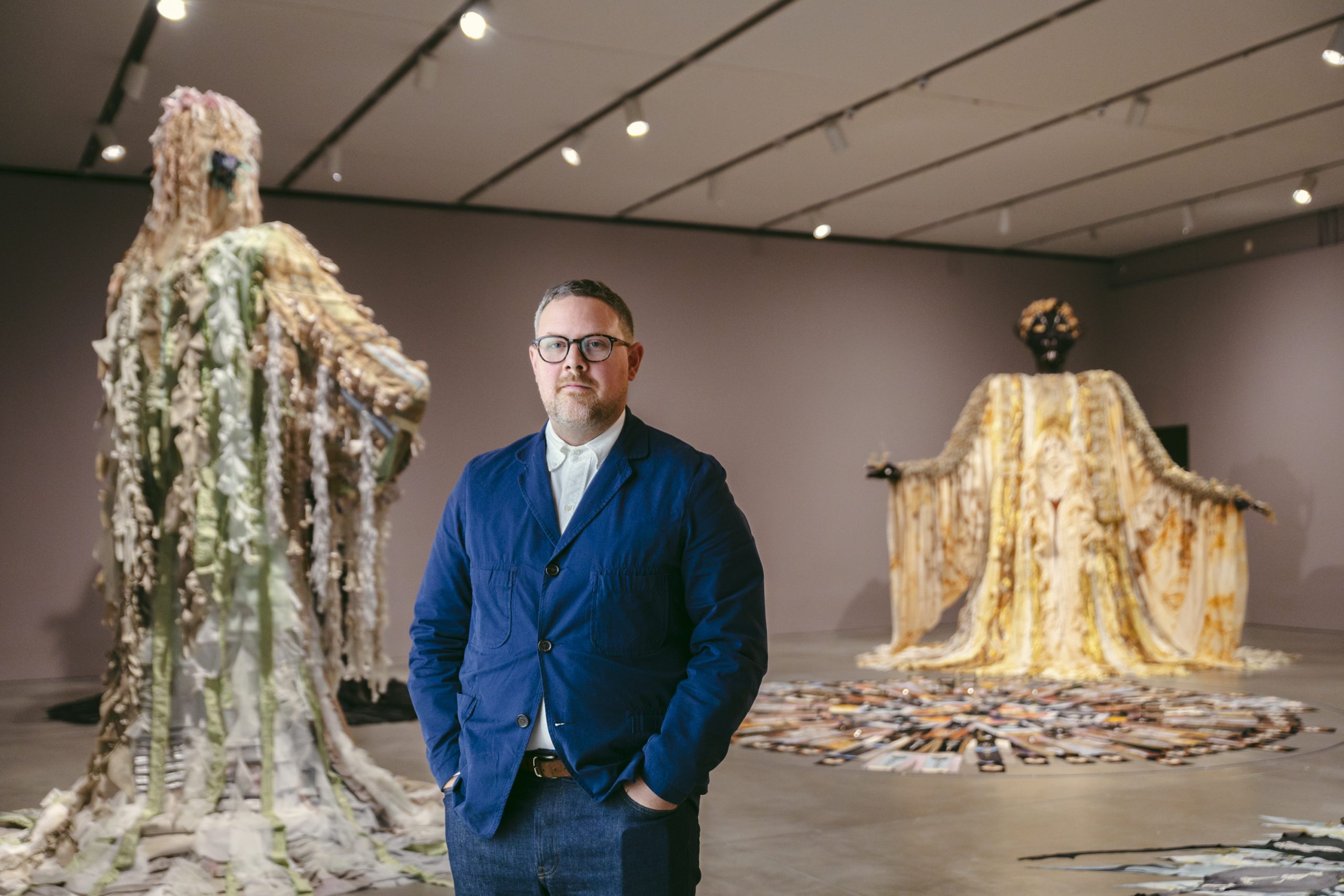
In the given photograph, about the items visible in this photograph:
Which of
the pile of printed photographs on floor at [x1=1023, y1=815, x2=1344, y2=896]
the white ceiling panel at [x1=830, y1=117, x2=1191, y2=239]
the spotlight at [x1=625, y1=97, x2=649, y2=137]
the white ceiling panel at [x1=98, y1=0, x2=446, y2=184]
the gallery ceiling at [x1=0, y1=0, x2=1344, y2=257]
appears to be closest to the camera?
the pile of printed photographs on floor at [x1=1023, y1=815, x2=1344, y2=896]

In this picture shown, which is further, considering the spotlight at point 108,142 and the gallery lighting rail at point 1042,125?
the spotlight at point 108,142

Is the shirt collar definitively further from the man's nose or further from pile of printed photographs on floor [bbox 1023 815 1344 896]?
pile of printed photographs on floor [bbox 1023 815 1344 896]

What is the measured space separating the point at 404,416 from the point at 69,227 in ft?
18.2

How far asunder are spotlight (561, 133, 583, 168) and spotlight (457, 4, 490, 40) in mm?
1853

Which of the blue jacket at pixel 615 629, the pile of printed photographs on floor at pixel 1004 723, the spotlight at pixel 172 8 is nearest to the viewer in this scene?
the blue jacket at pixel 615 629

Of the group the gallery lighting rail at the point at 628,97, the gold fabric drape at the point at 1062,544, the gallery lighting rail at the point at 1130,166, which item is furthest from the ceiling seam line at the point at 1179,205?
the gallery lighting rail at the point at 628,97

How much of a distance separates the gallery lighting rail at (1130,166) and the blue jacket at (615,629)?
6247 millimetres

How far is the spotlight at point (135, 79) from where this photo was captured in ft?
19.0

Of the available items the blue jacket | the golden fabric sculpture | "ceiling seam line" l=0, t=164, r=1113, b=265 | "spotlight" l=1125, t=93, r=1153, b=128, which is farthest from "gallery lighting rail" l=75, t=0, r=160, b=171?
"spotlight" l=1125, t=93, r=1153, b=128

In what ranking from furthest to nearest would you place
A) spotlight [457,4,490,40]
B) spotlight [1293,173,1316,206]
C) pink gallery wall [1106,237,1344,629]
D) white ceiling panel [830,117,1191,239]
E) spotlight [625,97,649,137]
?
pink gallery wall [1106,237,1344,629]
spotlight [1293,173,1316,206]
white ceiling panel [830,117,1191,239]
spotlight [625,97,649,137]
spotlight [457,4,490,40]

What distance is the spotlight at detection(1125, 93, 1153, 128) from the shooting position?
6531 mm

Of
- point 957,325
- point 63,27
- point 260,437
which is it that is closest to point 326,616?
point 260,437

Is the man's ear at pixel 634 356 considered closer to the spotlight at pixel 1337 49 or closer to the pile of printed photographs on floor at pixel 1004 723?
the pile of printed photographs on floor at pixel 1004 723

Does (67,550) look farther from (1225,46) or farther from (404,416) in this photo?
(1225,46)
